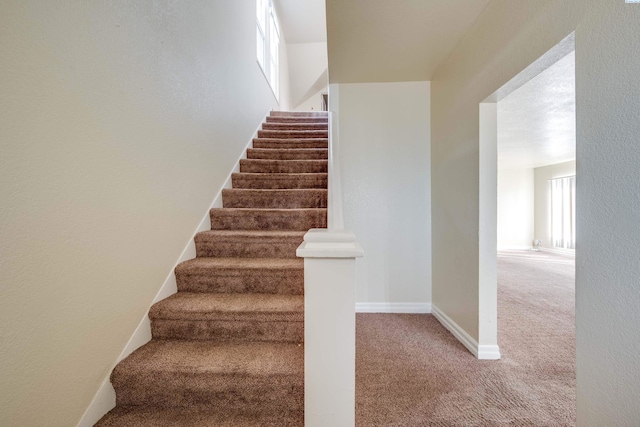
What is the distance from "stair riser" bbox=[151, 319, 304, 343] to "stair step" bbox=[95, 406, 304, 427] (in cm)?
29

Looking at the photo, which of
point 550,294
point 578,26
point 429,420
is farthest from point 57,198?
point 550,294

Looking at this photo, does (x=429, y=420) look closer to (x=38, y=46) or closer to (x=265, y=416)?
(x=265, y=416)

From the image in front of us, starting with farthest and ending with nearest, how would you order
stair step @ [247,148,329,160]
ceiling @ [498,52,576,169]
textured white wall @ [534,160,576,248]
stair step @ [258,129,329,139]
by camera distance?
textured white wall @ [534,160,576,248]
stair step @ [258,129,329,139]
stair step @ [247,148,329,160]
ceiling @ [498,52,576,169]

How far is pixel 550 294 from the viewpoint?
2.99 metres

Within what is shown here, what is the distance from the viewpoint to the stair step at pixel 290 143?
9.55 ft

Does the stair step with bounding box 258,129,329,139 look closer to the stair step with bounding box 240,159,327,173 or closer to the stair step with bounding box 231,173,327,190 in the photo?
the stair step with bounding box 240,159,327,173

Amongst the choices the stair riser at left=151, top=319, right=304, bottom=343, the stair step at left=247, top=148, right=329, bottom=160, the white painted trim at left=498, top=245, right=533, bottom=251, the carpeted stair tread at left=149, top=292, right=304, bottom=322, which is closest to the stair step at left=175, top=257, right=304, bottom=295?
the carpeted stair tread at left=149, top=292, right=304, bottom=322

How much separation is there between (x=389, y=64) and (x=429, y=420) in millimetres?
2489

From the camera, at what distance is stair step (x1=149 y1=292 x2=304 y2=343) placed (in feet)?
4.02

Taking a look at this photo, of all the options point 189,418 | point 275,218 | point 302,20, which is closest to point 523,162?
point 302,20

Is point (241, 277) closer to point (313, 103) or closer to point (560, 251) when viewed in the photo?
point (313, 103)

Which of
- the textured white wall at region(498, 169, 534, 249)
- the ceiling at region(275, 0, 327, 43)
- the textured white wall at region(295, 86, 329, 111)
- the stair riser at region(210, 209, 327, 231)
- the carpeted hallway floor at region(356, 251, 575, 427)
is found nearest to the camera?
the carpeted hallway floor at region(356, 251, 575, 427)

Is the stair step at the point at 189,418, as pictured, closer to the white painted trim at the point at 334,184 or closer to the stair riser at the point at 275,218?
the white painted trim at the point at 334,184

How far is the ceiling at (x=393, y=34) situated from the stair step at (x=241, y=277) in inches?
62.9
